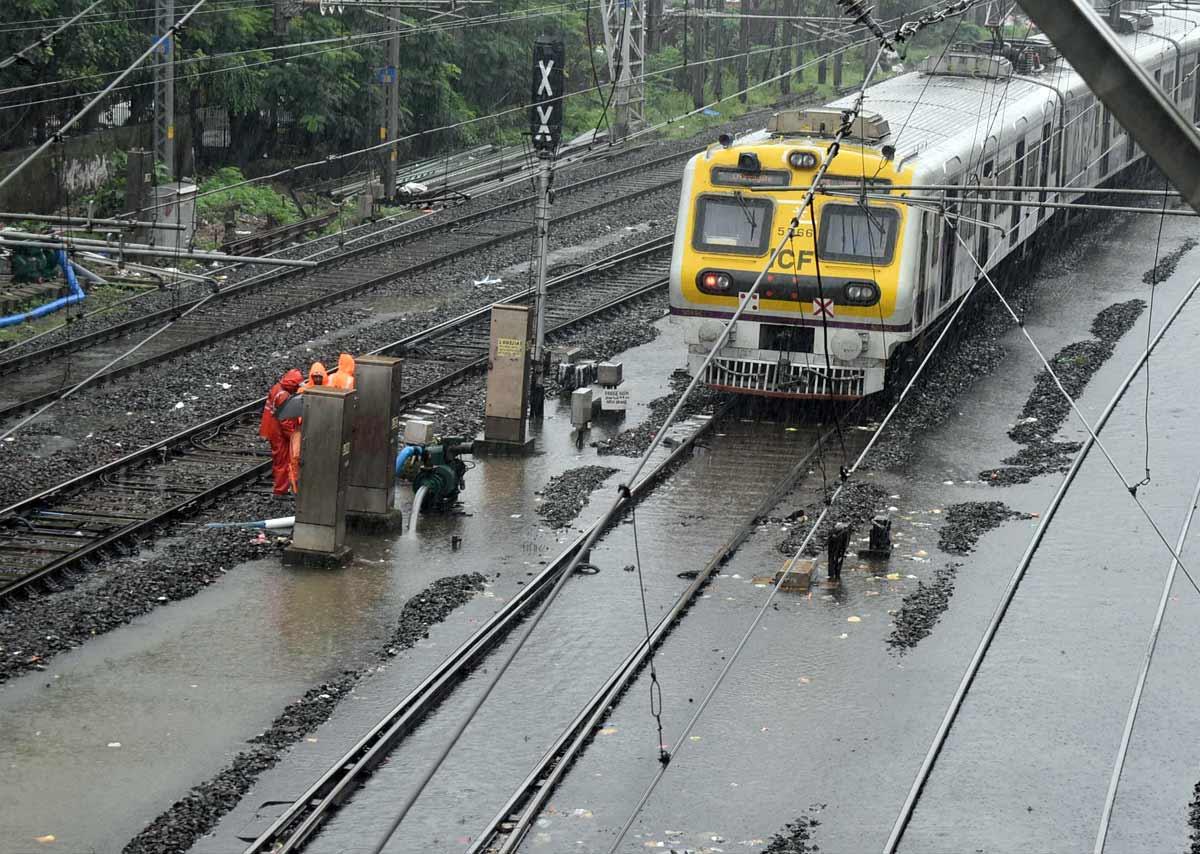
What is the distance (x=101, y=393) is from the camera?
19.3 metres

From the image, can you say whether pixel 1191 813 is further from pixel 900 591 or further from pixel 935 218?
pixel 935 218

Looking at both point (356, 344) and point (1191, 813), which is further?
point (356, 344)

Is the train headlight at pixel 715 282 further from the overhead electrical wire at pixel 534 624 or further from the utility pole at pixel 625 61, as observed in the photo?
the utility pole at pixel 625 61

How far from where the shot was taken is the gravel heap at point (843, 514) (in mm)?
14875

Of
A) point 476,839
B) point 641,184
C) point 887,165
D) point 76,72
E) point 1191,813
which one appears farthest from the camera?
point 641,184

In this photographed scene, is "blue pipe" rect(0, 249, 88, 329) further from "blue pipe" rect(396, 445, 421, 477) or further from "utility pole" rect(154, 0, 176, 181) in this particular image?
"blue pipe" rect(396, 445, 421, 477)

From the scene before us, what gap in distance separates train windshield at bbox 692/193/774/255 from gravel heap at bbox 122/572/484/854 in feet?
20.7

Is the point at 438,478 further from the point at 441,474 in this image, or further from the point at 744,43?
the point at 744,43

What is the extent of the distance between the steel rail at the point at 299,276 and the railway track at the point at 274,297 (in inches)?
0.6

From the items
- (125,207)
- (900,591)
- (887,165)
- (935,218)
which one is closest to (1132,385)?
(935,218)

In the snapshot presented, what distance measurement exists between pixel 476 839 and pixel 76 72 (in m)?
26.9

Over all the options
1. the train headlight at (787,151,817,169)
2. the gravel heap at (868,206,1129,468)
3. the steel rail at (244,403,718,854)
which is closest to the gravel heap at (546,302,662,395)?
the gravel heap at (868,206,1129,468)

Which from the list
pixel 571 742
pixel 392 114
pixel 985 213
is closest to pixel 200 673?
pixel 571 742

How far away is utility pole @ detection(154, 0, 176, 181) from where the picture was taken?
87.2ft
